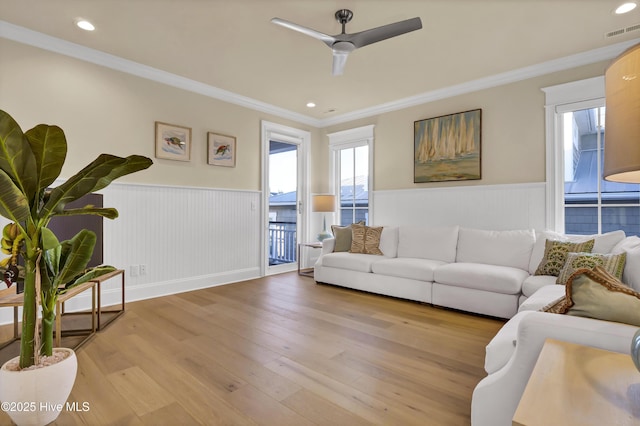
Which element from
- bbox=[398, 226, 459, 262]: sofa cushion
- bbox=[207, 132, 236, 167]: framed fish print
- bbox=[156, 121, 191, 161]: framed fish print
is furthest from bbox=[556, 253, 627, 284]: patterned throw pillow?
bbox=[156, 121, 191, 161]: framed fish print

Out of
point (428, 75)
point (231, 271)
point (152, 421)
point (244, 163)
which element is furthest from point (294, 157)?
point (152, 421)

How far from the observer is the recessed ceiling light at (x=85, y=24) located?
282 centimetres

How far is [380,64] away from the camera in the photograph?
3641mm

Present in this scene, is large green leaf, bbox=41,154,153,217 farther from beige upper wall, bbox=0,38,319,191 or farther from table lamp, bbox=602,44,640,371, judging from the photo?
beige upper wall, bbox=0,38,319,191

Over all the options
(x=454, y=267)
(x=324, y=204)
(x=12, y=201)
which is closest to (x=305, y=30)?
(x=12, y=201)

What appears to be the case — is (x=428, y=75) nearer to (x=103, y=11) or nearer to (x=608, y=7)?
(x=608, y=7)

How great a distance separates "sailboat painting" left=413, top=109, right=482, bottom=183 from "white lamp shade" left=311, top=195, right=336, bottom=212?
4.36 ft

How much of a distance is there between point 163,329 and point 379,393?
1.94 metres

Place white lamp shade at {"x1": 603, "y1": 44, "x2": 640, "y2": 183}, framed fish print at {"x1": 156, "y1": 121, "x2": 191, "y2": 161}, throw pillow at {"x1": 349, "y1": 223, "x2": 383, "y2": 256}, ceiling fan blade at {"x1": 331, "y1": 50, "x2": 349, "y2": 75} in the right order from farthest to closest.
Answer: throw pillow at {"x1": 349, "y1": 223, "x2": 383, "y2": 256} → framed fish print at {"x1": 156, "y1": 121, "x2": 191, "y2": 161} → ceiling fan blade at {"x1": 331, "y1": 50, "x2": 349, "y2": 75} → white lamp shade at {"x1": 603, "y1": 44, "x2": 640, "y2": 183}

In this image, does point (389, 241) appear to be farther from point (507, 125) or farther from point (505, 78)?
point (505, 78)

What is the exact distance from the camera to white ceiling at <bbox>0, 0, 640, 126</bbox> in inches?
103

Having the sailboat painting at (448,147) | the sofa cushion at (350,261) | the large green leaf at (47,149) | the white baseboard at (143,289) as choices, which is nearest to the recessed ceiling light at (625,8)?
the sailboat painting at (448,147)

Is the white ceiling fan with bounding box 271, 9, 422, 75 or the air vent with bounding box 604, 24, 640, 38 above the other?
the air vent with bounding box 604, 24, 640, 38

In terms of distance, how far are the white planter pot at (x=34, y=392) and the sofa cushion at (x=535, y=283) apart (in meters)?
3.28
